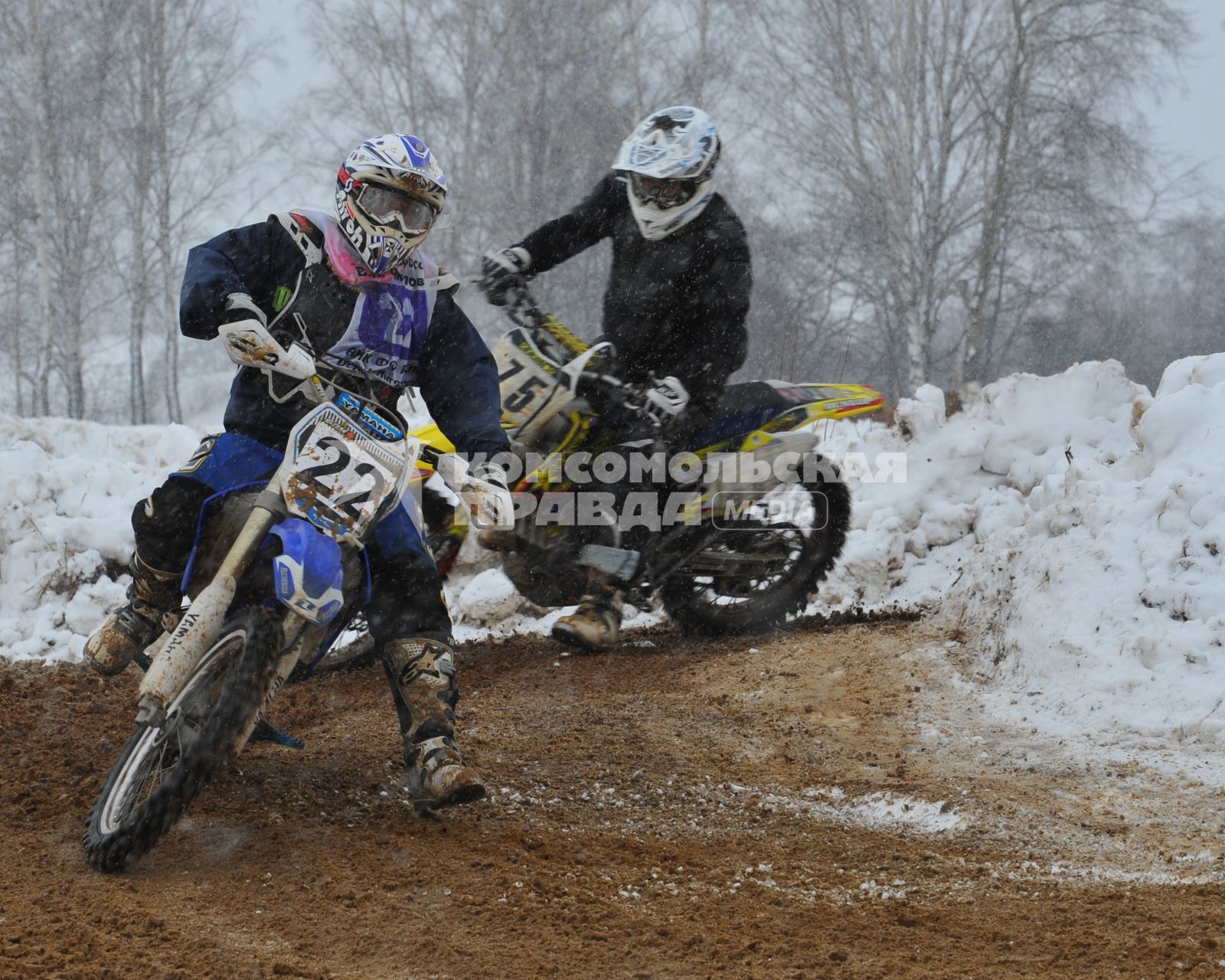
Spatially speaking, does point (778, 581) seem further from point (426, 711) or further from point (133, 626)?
point (133, 626)

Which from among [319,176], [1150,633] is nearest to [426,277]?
[1150,633]

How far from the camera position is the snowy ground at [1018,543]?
4.72 meters

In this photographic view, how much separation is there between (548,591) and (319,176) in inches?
617

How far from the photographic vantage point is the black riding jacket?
593 cm

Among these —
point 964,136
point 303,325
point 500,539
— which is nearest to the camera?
point 303,325

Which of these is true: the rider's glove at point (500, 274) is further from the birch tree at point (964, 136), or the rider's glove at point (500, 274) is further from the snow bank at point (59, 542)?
the birch tree at point (964, 136)

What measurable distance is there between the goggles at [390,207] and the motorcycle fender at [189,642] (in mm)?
1258

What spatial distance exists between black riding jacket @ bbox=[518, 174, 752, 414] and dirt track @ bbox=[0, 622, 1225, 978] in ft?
5.48

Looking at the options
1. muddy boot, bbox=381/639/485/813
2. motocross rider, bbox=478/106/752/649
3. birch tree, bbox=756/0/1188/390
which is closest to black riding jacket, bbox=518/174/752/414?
motocross rider, bbox=478/106/752/649

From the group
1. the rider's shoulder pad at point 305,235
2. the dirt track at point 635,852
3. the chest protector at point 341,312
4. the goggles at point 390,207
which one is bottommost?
the dirt track at point 635,852

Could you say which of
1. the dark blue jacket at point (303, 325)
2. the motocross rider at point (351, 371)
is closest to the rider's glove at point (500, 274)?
the dark blue jacket at point (303, 325)

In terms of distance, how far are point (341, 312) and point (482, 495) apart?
87 centimetres

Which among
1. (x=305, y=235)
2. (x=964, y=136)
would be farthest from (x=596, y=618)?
(x=964, y=136)

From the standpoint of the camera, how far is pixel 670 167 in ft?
18.6
